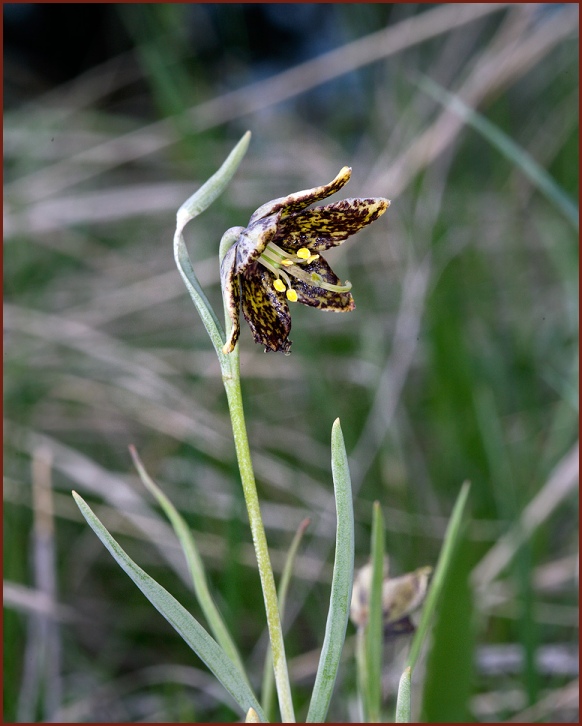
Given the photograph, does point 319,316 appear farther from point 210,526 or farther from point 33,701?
point 33,701

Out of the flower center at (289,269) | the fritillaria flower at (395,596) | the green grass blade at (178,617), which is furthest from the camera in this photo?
the fritillaria flower at (395,596)

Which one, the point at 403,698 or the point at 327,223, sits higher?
the point at 327,223

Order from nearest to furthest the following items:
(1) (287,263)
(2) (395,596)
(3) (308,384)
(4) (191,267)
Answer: (4) (191,267), (1) (287,263), (2) (395,596), (3) (308,384)

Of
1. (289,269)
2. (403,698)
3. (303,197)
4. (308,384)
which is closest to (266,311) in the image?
Result: (289,269)

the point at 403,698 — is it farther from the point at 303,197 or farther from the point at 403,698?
the point at 303,197

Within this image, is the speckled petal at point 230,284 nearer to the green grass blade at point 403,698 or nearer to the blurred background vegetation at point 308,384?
the green grass blade at point 403,698

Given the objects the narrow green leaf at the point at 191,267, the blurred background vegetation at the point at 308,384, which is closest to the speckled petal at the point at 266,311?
the narrow green leaf at the point at 191,267

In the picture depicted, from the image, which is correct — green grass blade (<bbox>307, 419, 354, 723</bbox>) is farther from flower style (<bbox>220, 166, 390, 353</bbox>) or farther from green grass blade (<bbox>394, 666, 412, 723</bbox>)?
flower style (<bbox>220, 166, 390, 353</bbox>)

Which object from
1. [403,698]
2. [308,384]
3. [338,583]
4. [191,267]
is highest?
[308,384]
